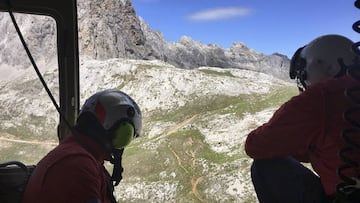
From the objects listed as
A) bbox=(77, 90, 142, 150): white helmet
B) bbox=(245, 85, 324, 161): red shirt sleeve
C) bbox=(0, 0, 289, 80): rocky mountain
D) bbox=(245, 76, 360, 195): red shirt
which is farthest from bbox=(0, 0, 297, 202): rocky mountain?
bbox=(245, 76, 360, 195): red shirt

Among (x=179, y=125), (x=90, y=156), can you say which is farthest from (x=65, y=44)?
(x=179, y=125)

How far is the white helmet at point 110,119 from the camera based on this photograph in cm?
383

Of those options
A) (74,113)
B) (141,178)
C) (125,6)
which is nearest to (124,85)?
(141,178)

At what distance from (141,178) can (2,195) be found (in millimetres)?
46723

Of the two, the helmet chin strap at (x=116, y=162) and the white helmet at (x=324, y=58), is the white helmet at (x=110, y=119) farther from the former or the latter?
Result: the white helmet at (x=324, y=58)

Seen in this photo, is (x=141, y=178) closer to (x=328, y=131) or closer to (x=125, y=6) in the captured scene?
(x=328, y=131)

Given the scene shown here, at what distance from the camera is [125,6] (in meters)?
117

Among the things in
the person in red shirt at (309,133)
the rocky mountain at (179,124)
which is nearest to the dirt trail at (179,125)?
the rocky mountain at (179,124)

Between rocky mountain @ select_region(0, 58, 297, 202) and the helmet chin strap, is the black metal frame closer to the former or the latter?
the helmet chin strap

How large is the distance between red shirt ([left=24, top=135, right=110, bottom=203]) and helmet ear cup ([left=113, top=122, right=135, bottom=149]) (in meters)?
0.41

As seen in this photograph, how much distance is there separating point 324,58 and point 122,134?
167cm

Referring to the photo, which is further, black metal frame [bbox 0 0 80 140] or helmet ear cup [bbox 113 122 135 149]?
black metal frame [bbox 0 0 80 140]

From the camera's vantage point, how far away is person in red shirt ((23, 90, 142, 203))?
10.7ft

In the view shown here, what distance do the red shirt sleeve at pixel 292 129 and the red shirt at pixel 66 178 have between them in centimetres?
125
